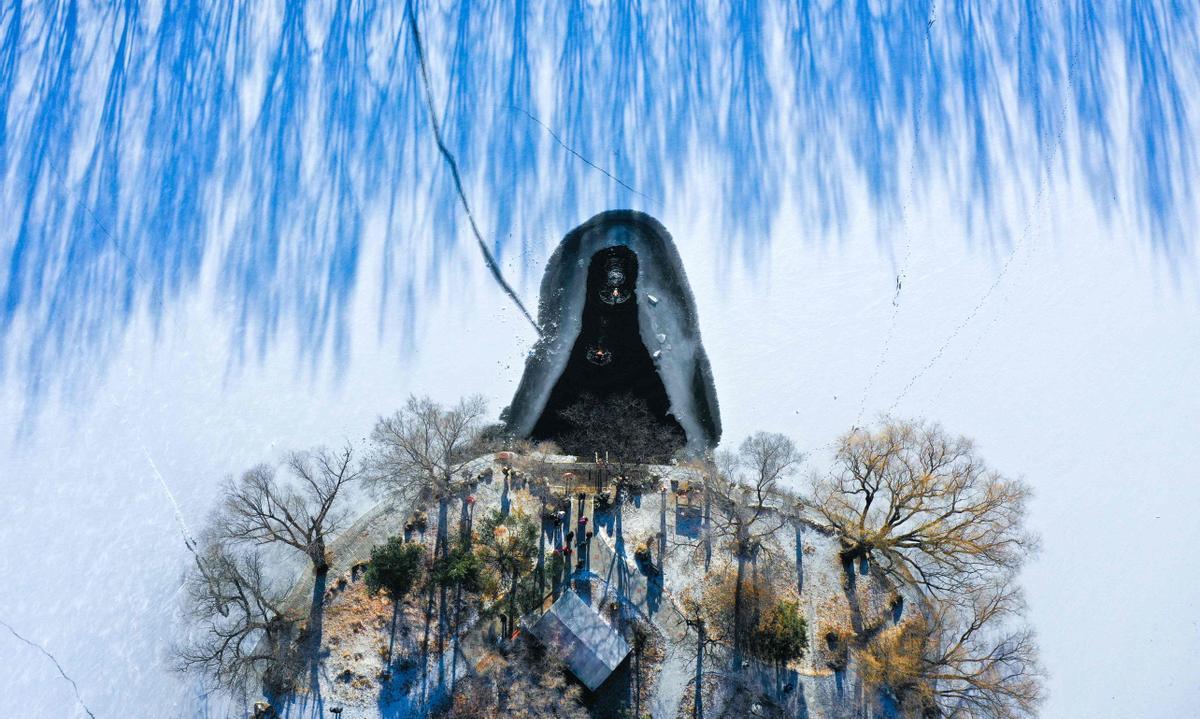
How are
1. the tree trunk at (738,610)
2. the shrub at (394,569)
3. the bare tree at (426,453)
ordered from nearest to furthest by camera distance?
the tree trunk at (738,610) → the shrub at (394,569) → the bare tree at (426,453)

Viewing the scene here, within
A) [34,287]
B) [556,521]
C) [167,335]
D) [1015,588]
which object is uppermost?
[34,287]

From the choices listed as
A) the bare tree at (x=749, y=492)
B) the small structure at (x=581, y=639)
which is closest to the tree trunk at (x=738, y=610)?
the bare tree at (x=749, y=492)

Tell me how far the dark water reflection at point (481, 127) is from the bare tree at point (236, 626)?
5.87 meters

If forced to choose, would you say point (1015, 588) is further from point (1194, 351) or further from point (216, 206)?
point (216, 206)

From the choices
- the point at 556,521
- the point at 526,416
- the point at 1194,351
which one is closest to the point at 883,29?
the point at 1194,351

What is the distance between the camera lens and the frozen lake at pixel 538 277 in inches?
706

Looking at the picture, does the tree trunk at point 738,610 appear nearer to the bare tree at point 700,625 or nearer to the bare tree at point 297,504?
the bare tree at point 700,625

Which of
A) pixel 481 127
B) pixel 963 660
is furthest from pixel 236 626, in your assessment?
pixel 963 660

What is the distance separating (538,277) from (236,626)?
38.3 ft

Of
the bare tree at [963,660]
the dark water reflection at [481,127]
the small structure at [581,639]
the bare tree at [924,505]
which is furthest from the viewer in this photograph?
the dark water reflection at [481,127]

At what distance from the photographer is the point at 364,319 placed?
63.9 ft

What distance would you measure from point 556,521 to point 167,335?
39.9 feet

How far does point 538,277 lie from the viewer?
19.8m

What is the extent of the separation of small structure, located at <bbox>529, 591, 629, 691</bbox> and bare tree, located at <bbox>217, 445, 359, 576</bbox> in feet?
19.6
